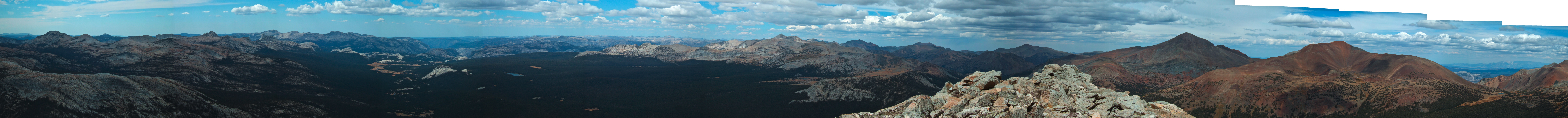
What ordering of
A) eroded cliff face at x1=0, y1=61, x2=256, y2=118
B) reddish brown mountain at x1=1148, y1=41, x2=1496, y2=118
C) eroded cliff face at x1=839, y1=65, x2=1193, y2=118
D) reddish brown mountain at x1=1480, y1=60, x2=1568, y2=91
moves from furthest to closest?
reddish brown mountain at x1=1148, y1=41, x2=1496, y2=118, eroded cliff face at x1=0, y1=61, x2=256, y2=118, reddish brown mountain at x1=1480, y1=60, x2=1568, y2=91, eroded cliff face at x1=839, y1=65, x2=1193, y2=118

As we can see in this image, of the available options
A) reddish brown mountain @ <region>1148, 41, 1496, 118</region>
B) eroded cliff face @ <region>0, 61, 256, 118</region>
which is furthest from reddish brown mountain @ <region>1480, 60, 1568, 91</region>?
eroded cliff face @ <region>0, 61, 256, 118</region>

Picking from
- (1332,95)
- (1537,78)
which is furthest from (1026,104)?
(1537,78)

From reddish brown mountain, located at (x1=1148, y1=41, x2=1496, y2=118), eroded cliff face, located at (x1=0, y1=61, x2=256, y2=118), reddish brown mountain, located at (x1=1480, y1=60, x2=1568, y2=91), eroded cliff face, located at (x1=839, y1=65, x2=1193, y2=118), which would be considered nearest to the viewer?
eroded cliff face, located at (x1=839, y1=65, x2=1193, y2=118)

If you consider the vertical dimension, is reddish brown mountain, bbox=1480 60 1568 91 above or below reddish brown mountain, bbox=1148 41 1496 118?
above

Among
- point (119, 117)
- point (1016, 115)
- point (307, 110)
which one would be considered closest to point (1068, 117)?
point (1016, 115)

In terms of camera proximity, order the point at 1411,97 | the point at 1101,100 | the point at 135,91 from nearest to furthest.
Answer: the point at 1101,100
the point at 1411,97
the point at 135,91

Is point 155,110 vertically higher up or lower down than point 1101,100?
lower down

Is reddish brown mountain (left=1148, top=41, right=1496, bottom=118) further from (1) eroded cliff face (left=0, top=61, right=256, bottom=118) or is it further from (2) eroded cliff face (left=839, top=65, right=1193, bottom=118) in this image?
(1) eroded cliff face (left=0, top=61, right=256, bottom=118)

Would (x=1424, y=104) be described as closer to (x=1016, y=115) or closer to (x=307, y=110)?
(x=1016, y=115)
